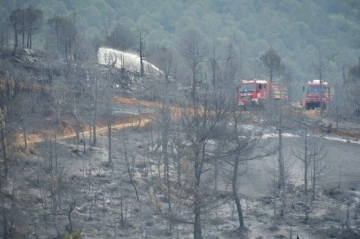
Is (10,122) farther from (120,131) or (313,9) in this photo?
(313,9)

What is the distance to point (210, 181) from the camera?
18.0 meters

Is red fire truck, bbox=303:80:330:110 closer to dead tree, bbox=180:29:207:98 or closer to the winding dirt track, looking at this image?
dead tree, bbox=180:29:207:98

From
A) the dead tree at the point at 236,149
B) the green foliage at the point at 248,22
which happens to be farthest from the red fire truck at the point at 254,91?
the green foliage at the point at 248,22

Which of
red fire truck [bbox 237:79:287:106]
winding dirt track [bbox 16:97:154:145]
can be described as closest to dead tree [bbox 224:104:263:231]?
winding dirt track [bbox 16:97:154:145]

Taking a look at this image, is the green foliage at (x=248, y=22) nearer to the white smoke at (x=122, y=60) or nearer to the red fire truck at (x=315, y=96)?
the red fire truck at (x=315, y=96)

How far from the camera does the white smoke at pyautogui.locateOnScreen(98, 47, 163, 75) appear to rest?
48375 millimetres

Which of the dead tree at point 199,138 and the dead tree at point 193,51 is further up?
the dead tree at point 193,51

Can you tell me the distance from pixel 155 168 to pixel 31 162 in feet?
19.9

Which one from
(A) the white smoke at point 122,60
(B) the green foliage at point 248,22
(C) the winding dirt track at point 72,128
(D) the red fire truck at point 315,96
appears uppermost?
(B) the green foliage at point 248,22

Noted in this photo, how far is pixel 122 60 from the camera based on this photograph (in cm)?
4888

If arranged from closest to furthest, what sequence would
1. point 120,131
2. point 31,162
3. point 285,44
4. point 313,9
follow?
point 31,162
point 120,131
point 285,44
point 313,9

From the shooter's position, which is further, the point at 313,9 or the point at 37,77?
the point at 313,9

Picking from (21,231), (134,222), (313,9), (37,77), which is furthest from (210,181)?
(313,9)

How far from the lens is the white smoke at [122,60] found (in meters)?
48.4
